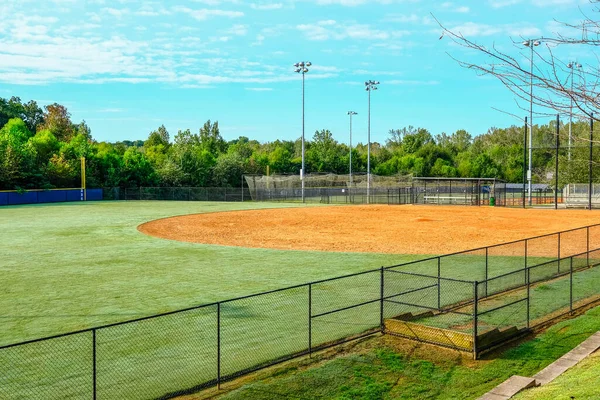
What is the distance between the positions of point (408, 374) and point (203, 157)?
8685 centimetres

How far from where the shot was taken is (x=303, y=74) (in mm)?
65438

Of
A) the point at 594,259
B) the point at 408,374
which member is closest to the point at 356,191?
the point at 594,259

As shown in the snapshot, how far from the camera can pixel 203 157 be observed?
95250 mm

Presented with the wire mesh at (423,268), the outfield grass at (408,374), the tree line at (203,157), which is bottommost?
the outfield grass at (408,374)

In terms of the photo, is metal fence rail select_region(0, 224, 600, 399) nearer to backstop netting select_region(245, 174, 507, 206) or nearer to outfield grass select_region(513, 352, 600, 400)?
outfield grass select_region(513, 352, 600, 400)

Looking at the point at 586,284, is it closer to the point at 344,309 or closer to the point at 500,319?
the point at 500,319

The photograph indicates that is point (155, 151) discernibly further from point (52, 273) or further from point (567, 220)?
point (52, 273)

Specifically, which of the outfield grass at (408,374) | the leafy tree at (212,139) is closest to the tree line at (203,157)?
the leafy tree at (212,139)

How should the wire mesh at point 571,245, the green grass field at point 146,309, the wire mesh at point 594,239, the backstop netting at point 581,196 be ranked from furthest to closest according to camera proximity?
the backstop netting at point 581,196 < the wire mesh at point 594,239 < the wire mesh at point 571,245 < the green grass field at point 146,309

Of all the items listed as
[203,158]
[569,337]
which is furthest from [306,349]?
[203,158]

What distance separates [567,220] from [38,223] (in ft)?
126

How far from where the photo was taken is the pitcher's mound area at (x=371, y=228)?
2931 cm

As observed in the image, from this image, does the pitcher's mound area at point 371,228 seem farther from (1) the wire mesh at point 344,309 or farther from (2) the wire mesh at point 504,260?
(1) the wire mesh at point 344,309

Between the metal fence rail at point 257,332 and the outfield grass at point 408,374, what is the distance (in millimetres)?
526
